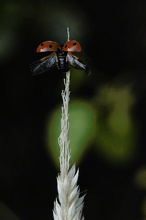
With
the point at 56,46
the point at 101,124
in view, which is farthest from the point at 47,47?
the point at 101,124

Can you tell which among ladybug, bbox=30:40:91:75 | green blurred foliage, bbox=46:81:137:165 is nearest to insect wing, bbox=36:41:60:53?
ladybug, bbox=30:40:91:75

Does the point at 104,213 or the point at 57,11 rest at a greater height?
the point at 57,11

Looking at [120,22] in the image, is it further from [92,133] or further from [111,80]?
[92,133]

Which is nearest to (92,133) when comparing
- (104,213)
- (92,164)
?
(92,164)

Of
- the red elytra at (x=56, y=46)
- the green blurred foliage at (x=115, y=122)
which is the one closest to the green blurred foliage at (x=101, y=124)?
the green blurred foliage at (x=115, y=122)

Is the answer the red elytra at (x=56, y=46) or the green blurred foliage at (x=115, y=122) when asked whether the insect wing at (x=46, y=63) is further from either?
the green blurred foliage at (x=115, y=122)

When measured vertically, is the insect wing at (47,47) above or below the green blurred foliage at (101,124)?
above

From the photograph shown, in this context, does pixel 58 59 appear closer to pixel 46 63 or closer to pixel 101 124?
pixel 46 63

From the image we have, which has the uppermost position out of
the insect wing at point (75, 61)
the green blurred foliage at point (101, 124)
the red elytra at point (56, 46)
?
the red elytra at point (56, 46)
